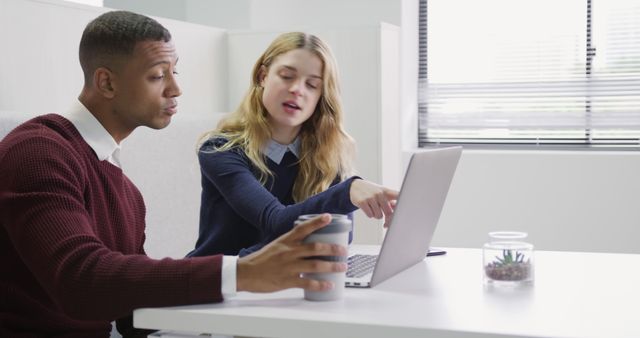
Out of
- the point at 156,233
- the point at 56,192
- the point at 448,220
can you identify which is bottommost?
the point at 448,220

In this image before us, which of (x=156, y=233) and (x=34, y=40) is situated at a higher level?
(x=34, y=40)

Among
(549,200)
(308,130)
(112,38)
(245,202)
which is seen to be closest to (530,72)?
(549,200)

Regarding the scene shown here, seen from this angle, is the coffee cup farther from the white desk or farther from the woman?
the woman

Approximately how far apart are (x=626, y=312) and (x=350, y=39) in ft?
7.26

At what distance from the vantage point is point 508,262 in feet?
4.77

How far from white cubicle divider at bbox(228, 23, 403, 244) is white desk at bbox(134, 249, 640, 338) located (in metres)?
1.82

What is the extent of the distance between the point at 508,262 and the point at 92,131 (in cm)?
76

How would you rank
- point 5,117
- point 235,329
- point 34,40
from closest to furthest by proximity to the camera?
point 235,329
point 5,117
point 34,40

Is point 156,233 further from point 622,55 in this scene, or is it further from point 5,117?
point 622,55

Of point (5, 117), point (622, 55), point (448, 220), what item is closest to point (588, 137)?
point (622, 55)

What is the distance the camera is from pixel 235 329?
121 cm

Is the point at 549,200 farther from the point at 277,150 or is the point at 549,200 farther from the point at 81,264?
the point at 81,264

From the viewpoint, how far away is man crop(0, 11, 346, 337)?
126cm

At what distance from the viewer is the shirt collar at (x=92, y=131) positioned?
1.58 meters
